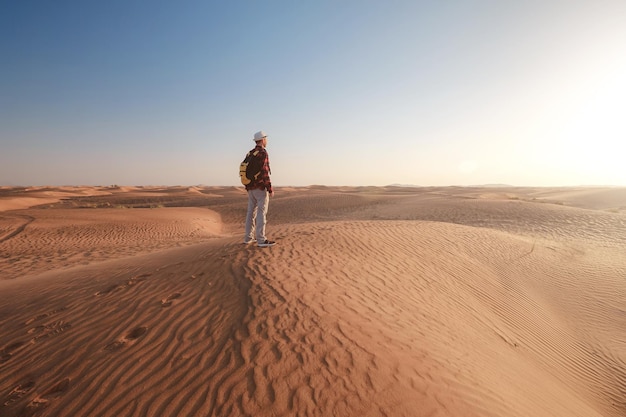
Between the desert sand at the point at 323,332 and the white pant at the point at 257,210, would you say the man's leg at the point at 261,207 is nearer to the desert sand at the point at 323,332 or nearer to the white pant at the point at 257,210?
the white pant at the point at 257,210

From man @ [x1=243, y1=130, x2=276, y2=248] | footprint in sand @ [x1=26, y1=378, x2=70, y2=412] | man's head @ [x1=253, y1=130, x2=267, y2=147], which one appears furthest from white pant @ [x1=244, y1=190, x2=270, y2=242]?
footprint in sand @ [x1=26, y1=378, x2=70, y2=412]

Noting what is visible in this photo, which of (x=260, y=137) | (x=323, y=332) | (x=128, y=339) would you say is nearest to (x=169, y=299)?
(x=128, y=339)

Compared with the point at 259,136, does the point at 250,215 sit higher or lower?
lower

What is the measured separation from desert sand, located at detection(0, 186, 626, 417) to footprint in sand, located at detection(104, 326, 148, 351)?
0.06 feet

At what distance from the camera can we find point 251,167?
639cm

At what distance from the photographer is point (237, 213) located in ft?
86.3

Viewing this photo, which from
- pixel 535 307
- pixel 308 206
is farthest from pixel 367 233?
pixel 308 206

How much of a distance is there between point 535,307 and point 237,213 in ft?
74.7

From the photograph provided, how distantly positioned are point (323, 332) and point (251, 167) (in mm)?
3854

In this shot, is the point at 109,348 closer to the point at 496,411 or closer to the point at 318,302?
the point at 318,302

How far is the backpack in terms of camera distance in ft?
20.9

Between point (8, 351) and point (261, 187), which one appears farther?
point (261, 187)

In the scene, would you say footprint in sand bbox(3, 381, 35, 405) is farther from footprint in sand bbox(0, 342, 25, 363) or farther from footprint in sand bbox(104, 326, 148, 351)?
footprint in sand bbox(0, 342, 25, 363)

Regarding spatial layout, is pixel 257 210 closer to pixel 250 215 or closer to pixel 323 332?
pixel 250 215
